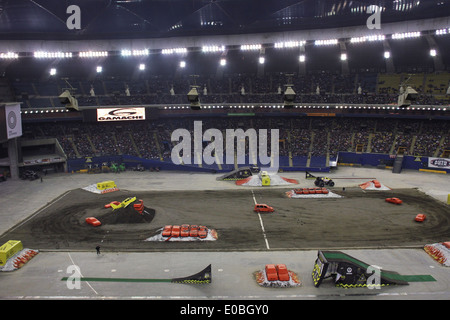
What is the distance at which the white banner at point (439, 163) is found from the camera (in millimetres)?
47812

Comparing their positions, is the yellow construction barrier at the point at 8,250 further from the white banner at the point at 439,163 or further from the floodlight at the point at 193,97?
the white banner at the point at 439,163

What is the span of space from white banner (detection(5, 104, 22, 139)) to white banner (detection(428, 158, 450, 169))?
5891 cm

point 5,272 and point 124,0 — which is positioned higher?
point 124,0

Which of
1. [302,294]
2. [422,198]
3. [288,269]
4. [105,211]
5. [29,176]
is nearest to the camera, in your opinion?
[302,294]

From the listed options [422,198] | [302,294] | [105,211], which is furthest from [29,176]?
[422,198]

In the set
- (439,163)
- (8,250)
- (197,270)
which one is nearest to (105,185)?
(8,250)

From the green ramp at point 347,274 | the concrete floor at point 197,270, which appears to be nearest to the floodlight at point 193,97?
the concrete floor at point 197,270

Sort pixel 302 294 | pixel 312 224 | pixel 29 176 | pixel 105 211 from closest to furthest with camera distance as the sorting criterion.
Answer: pixel 302 294 < pixel 312 224 < pixel 105 211 < pixel 29 176

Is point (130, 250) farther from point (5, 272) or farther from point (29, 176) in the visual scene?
point (29, 176)

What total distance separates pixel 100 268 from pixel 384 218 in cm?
2508

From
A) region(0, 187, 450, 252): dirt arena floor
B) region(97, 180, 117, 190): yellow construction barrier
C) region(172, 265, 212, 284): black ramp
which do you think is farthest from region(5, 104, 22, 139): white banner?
region(172, 265, 212, 284): black ramp

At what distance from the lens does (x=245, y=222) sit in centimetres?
3091

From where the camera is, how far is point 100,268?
23.2m

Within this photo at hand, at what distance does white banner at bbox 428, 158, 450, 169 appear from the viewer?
157ft
